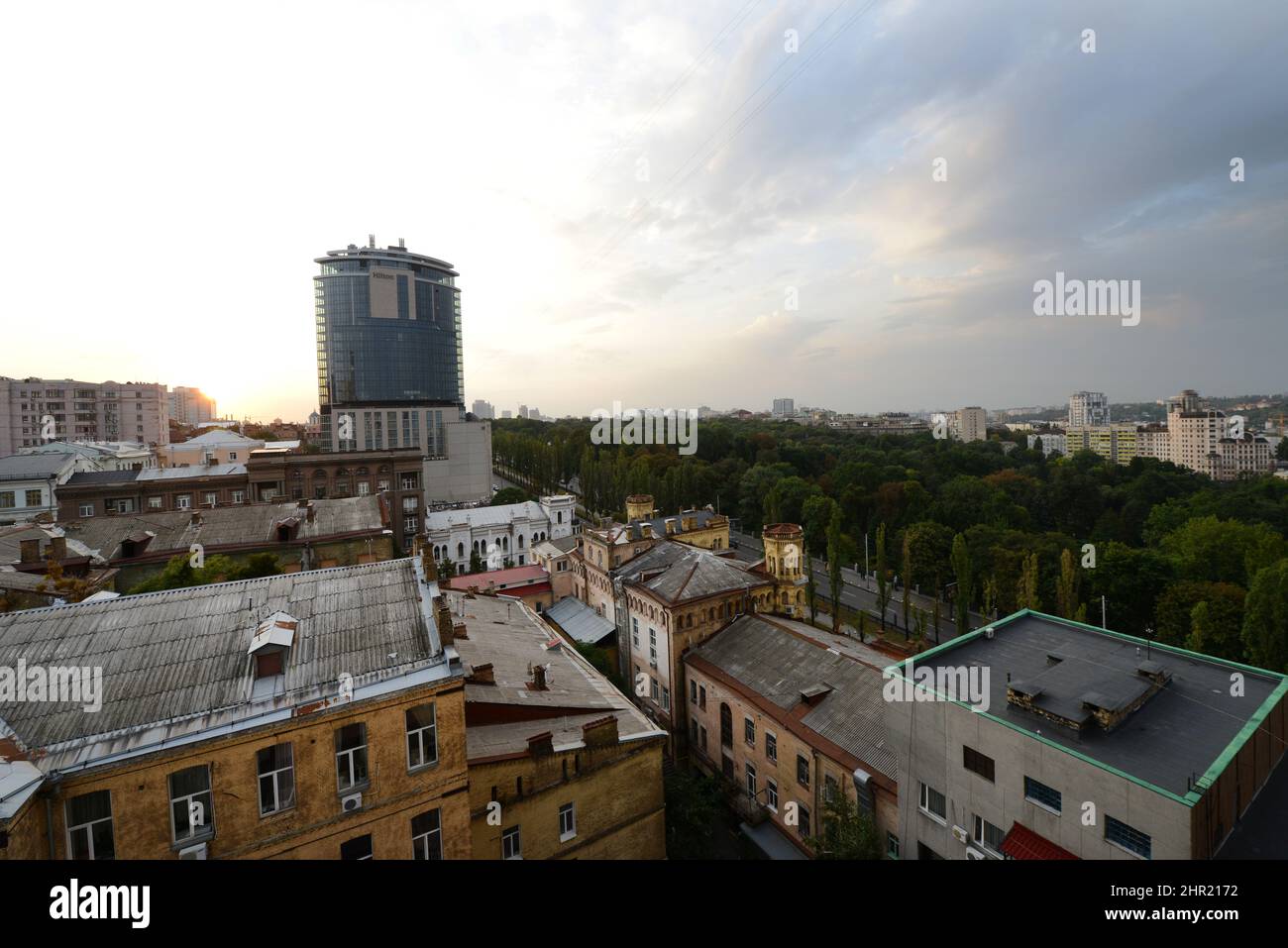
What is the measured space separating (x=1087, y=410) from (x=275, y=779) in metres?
230

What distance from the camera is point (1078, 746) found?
1264cm

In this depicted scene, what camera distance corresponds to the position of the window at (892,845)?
1659 centimetres

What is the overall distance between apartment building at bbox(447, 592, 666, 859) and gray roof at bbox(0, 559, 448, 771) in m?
4.12

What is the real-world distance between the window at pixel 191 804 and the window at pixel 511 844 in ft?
21.8

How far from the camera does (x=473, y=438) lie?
8669 centimetres

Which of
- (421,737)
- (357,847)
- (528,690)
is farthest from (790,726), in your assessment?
(357,847)

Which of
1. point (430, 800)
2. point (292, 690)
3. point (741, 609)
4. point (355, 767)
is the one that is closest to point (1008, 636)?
point (741, 609)

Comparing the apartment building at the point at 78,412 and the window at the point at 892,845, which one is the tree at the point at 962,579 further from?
the apartment building at the point at 78,412

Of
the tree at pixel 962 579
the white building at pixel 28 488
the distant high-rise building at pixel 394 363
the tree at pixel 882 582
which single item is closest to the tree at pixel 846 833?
the tree at pixel 962 579

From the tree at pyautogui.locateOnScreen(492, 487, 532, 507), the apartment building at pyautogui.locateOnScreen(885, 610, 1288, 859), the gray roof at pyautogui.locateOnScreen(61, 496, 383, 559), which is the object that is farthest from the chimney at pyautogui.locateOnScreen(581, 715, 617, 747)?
the tree at pyautogui.locateOnScreen(492, 487, 532, 507)

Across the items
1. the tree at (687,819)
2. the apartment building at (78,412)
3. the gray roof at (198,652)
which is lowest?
the tree at (687,819)

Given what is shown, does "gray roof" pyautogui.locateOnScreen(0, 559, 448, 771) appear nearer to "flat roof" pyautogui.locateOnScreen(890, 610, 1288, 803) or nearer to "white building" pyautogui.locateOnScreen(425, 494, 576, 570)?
"flat roof" pyautogui.locateOnScreen(890, 610, 1288, 803)

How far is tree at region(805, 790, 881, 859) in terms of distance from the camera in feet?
50.4
